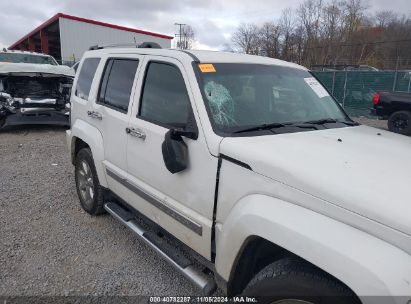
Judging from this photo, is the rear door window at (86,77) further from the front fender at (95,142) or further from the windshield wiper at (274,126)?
the windshield wiper at (274,126)

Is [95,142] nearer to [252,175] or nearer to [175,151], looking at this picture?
[175,151]

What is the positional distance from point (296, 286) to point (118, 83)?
8.65ft

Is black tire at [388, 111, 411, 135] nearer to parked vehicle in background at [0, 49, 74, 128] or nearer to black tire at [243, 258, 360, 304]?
parked vehicle in background at [0, 49, 74, 128]

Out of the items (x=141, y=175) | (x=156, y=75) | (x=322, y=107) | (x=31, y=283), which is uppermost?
(x=156, y=75)

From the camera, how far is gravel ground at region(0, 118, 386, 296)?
3064mm

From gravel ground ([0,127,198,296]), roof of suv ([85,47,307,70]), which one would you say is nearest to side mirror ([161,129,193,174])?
roof of suv ([85,47,307,70])

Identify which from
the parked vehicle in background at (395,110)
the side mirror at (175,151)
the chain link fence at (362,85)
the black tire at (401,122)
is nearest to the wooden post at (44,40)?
the chain link fence at (362,85)

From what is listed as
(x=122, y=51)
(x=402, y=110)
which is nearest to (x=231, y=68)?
(x=122, y=51)

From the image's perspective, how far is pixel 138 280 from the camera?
3164 millimetres

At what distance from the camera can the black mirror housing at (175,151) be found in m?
2.50

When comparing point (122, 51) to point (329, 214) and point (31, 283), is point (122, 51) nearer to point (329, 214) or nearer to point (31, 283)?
point (31, 283)

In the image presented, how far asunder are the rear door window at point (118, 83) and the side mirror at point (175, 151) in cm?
102

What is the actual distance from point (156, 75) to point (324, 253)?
2.08 metres

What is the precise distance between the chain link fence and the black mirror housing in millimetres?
13610
